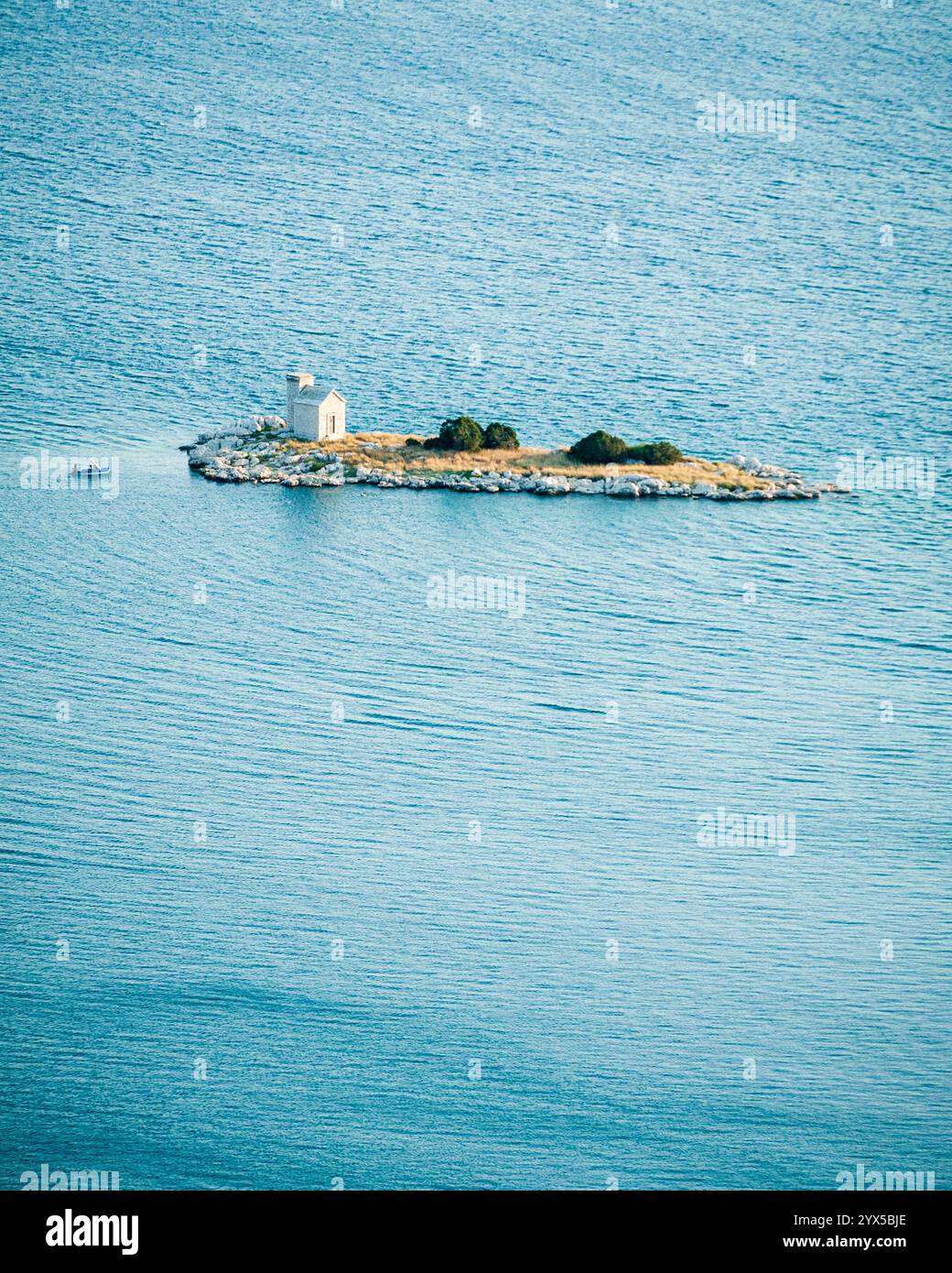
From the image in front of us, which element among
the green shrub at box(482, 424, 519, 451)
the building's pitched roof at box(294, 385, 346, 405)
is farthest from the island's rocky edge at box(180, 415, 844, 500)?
the green shrub at box(482, 424, 519, 451)

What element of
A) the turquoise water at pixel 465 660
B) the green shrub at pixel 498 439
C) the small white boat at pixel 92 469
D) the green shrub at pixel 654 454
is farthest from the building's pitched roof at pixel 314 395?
the green shrub at pixel 654 454

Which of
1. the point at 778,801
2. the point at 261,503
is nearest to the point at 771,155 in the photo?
the point at 261,503

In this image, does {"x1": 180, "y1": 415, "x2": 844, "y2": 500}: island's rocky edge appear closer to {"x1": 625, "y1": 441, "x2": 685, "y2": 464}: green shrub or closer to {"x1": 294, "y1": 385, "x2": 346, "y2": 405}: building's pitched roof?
{"x1": 625, "y1": 441, "x2": 685, "y2": 464}: green shrub

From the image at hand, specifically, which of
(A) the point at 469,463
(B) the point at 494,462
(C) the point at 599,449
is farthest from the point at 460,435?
(C) the point at 599,449

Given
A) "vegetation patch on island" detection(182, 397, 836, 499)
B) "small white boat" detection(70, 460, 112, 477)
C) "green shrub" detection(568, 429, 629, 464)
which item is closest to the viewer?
"small white boat" detection(70, 460, 112, 477)

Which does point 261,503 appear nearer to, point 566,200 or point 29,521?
point 29,521

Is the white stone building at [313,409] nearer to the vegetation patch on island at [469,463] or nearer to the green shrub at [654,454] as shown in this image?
the vegetation patch on island at [469,463]
